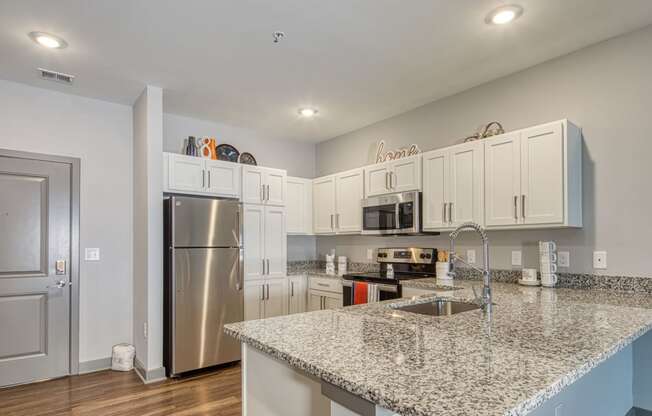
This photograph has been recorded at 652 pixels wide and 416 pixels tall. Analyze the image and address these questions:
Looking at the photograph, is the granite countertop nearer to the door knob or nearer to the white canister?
the white canister

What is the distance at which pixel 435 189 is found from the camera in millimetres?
3463

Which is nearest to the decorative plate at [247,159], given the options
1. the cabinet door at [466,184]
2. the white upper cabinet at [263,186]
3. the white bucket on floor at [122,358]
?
the white upper cabinet at [263,186]

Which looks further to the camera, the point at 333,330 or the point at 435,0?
the point at 435,0

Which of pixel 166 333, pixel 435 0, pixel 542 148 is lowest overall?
A: pixel 166 333

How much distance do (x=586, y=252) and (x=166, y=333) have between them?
349 centimetres

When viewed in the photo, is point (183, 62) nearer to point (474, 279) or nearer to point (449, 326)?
point (449, 326)

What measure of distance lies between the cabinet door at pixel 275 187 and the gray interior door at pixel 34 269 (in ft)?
6.30

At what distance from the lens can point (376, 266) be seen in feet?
14.6

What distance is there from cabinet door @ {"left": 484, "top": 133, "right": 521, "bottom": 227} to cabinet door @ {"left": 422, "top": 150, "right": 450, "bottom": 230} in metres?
0.39

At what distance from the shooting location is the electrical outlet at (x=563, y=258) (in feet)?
9.35

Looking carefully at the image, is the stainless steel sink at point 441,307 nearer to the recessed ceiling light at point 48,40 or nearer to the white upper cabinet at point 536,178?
the white upper cabinet at point 536,178

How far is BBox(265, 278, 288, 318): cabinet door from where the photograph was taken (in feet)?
13.9

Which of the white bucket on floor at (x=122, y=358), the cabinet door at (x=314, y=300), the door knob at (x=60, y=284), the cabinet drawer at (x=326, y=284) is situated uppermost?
the door knob at (x=60, y=284)

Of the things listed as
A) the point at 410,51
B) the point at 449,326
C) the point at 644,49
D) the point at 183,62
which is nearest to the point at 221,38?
the point at 183,62
